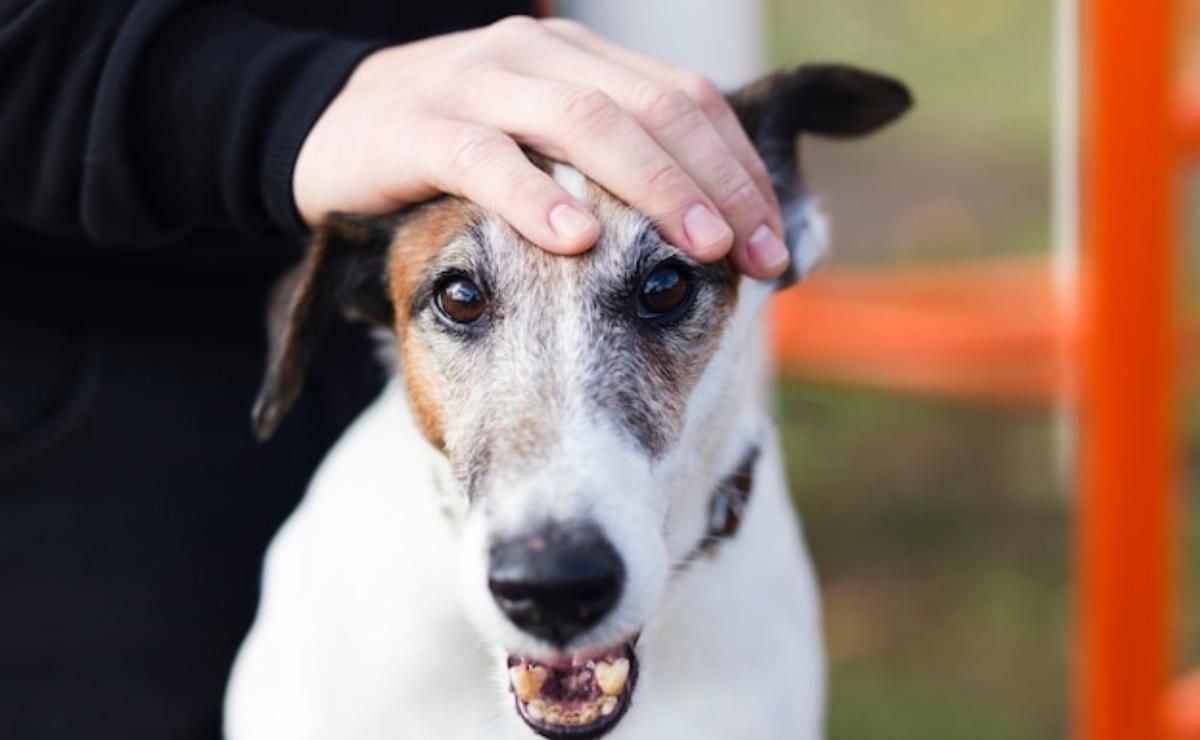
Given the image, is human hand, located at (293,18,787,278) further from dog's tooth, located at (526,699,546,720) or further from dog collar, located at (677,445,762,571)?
dog's tooth, located at (526,699,546,720)

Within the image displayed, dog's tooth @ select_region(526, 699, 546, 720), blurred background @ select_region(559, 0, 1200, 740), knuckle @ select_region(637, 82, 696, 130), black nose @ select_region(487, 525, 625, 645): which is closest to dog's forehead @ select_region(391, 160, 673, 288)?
knuckle @ select_region(637, 82, 696, 130)

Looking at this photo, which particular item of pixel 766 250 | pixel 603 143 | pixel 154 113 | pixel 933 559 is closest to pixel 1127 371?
pixel 933 559

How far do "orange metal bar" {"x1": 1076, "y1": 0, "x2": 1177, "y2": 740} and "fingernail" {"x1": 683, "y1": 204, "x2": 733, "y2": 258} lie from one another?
1.57 metres

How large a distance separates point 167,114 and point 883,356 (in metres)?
2.55

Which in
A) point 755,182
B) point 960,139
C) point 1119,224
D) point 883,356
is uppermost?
point 755,182

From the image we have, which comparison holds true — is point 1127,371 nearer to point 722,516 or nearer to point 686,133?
point 722,516

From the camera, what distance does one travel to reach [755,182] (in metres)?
1.67

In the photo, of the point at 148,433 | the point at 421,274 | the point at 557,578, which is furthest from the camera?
the point at 148,433

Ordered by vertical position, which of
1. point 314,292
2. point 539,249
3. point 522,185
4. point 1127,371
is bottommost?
point 1127,371

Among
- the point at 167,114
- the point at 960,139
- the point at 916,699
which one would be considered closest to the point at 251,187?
the point at 167,114

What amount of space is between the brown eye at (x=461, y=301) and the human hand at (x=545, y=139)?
108mm

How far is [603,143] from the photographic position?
155 centimetres

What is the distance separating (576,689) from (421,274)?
48cm

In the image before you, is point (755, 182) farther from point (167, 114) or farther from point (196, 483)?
point (196, 483)
